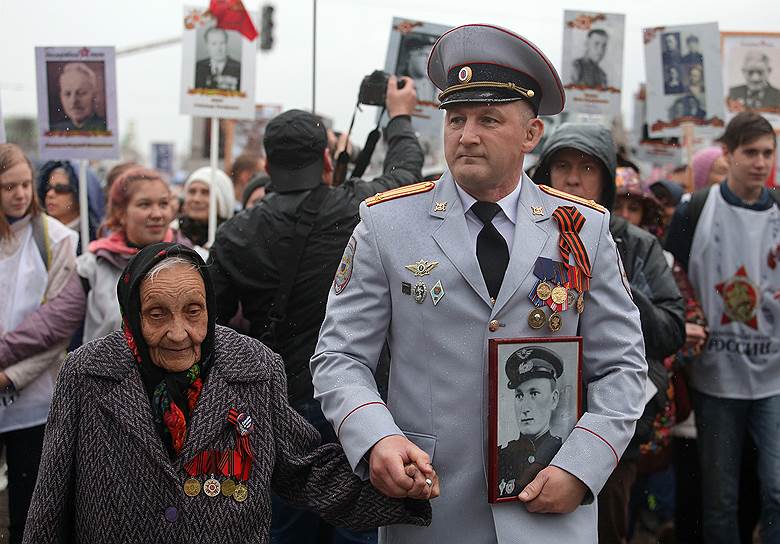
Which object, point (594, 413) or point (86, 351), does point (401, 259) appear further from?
point (86, 351)

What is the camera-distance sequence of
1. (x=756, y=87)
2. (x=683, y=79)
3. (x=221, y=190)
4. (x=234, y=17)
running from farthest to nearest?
(x=756, y=87), (x=221, y=190), (x=683, y=79), (x=234, y=17)

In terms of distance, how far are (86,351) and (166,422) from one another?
12.3 inches

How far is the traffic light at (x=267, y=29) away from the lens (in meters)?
17.1

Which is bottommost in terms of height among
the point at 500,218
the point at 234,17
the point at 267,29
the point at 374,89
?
the point at 500,218

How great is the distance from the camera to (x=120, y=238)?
16.3 feet

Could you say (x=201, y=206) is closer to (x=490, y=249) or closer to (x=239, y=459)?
(x=239, y=459)

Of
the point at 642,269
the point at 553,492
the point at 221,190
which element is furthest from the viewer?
the point at 221,190

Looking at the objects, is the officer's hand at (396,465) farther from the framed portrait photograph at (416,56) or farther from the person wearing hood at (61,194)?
the person wearing hood at (61,194)

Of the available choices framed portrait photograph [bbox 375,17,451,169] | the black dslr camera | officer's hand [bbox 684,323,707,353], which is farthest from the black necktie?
framed portrait photograph [bbox 375,17,451,169]

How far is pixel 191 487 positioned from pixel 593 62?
4.76 metres

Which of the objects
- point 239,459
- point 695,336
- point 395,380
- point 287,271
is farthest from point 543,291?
point 695,336

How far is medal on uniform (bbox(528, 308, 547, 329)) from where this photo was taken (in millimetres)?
2809

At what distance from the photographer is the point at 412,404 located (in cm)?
289

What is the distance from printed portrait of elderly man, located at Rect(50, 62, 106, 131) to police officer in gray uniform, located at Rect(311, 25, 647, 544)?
3684 millimetres
